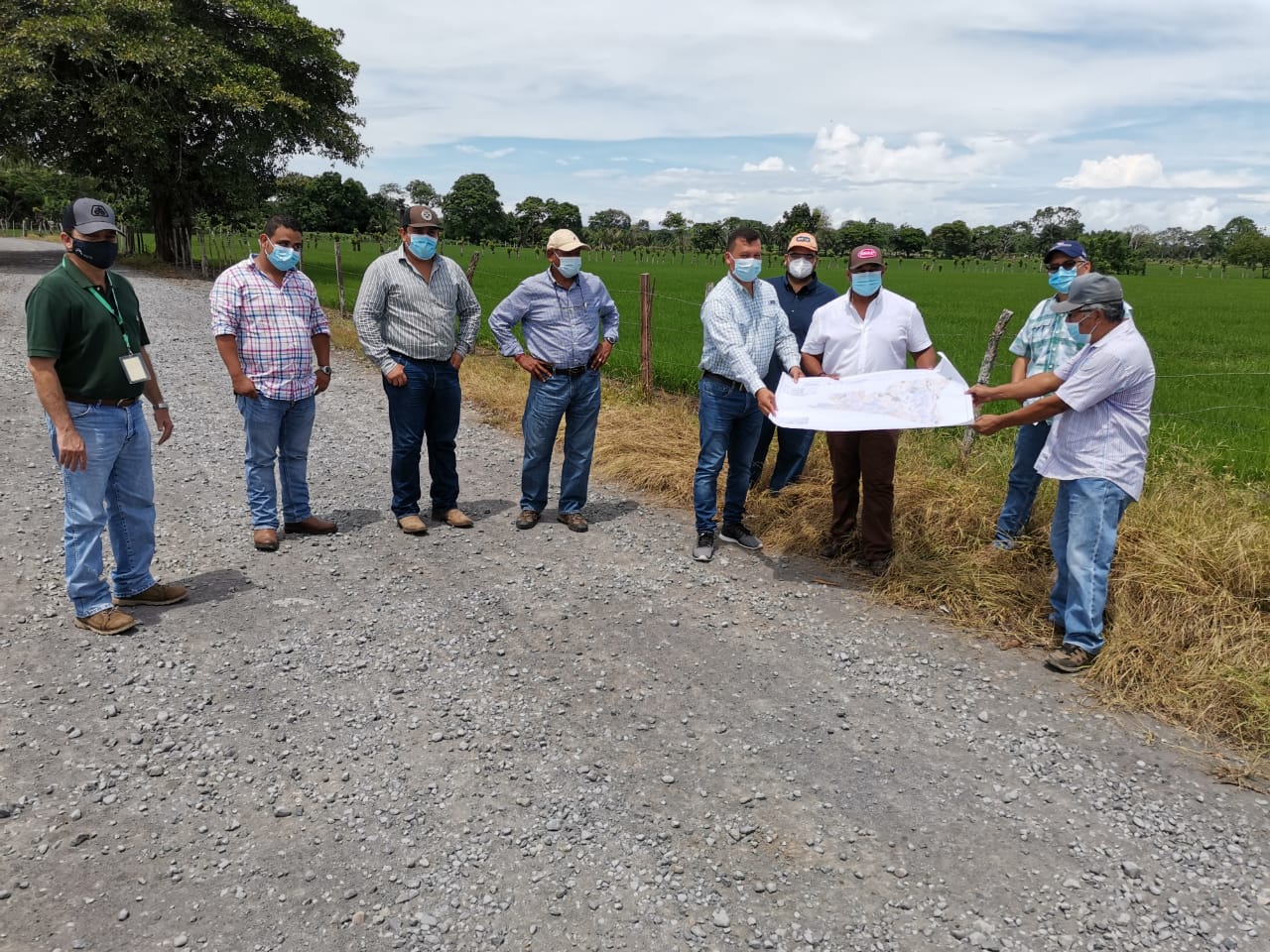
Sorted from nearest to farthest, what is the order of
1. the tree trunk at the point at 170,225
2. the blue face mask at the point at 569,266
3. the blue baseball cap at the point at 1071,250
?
Answer: the blue baseball cap at the point at 1071,250 → the blue face mask at the point at 569,266 → the tree trunk at the point at 170,225

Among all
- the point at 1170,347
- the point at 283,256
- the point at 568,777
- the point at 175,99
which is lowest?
the point at 568,777

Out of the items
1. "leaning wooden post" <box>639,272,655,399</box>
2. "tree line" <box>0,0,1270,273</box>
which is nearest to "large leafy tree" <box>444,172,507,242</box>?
"tree line" <box>0,0,1270,273</box>

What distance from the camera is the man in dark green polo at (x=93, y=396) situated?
3.82 metres

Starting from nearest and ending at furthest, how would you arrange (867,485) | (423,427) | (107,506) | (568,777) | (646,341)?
(568,777), (107,506), (867,485), (423,427), (646,341)

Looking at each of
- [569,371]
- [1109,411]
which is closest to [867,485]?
[1109,411]

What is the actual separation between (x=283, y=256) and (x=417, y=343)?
3.13ft

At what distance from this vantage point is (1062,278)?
5215 millimetres

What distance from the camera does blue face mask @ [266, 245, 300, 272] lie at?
16.4 feet

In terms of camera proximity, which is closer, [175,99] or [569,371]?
[569,371]

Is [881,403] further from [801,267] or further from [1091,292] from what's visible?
Answer: [801,267]

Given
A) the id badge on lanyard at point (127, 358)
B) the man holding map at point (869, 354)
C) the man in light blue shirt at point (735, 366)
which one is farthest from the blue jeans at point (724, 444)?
the id badge on lanyard at point (127, 358)

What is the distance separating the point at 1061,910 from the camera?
103 inches

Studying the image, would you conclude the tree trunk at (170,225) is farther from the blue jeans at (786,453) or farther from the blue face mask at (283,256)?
the blue jeans at (786,453)

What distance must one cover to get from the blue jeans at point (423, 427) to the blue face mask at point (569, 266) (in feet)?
3.34
